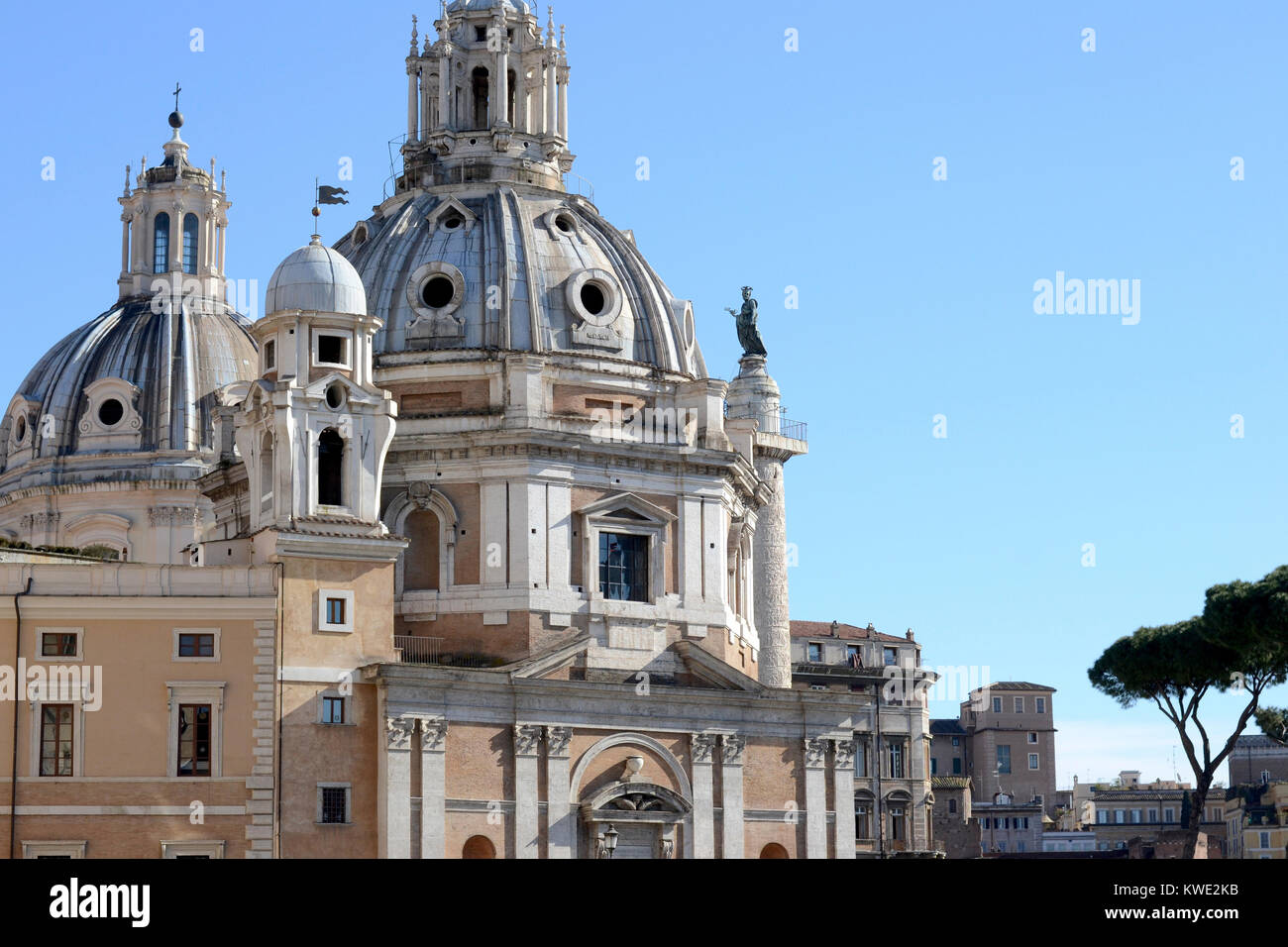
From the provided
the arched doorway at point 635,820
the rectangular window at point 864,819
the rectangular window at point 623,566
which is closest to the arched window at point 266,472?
the rectangular window at point 623,566

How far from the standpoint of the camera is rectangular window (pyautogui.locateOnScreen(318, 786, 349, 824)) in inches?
2285

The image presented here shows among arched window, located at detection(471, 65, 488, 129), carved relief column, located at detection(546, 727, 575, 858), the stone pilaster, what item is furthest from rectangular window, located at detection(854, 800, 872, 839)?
the stone pilaster

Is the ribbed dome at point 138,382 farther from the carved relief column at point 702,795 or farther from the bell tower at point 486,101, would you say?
the carved relief column at point 702,795

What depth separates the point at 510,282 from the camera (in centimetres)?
6925

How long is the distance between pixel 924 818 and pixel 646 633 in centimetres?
3377

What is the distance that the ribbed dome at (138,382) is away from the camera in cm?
8662

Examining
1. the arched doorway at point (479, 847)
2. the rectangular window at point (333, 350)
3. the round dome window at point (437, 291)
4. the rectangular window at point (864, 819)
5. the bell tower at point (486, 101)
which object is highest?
the bell tower at point (486, 101)

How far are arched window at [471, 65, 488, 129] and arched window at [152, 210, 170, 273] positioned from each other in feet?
74.8

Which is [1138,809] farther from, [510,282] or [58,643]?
[58,643]

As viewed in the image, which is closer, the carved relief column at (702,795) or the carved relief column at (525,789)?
the carved relief column at (525,789)

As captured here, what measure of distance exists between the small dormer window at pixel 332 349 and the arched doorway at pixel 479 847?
43.4 feet
